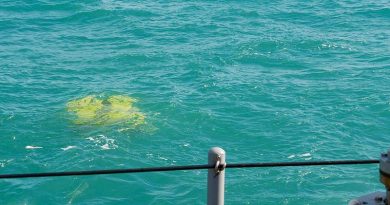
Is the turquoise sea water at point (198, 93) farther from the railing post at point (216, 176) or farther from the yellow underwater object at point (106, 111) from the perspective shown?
the railing post at point (216, 176)

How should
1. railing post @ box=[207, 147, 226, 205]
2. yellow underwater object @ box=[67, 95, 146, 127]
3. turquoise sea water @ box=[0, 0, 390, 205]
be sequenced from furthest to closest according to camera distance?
1. yellow underwater object @ box=[67, 95, 146, 127]
2. turquoise sea water @ box=[0, 0, 390, 205]
3. railing post @ box=[207, 147, 226, 205]

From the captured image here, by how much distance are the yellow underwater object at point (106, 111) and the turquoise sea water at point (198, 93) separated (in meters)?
0.36

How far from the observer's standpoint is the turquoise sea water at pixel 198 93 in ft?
56.2

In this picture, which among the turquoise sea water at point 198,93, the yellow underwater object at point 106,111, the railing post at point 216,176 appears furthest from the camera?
the yellow underwater object at point 106,111

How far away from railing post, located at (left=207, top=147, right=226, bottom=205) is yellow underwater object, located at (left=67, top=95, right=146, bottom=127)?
16473 millimetres

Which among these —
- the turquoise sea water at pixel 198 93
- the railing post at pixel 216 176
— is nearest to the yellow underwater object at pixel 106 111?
the turquoise sea water at pixel 198 93

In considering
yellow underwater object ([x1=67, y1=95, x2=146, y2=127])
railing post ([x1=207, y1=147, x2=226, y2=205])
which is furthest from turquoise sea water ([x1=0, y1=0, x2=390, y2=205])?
railing post ([x1=207, y1=147, x2=226, y2=205])

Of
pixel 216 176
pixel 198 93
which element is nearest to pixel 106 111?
pixel 198 93

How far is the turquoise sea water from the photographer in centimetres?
1714

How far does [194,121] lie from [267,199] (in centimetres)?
514

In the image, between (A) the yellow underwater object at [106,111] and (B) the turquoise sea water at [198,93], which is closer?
(B) the turquoise sea water at [198,93]

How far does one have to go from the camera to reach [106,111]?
20.8m

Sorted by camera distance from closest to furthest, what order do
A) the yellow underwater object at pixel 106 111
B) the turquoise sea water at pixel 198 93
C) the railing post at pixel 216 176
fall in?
the railing post at pixel 216 176, the turquoise sea water at pixel 198 93, the yellow underwater object at pixel 106 111

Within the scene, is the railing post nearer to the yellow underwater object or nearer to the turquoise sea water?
the turquoise sea water
